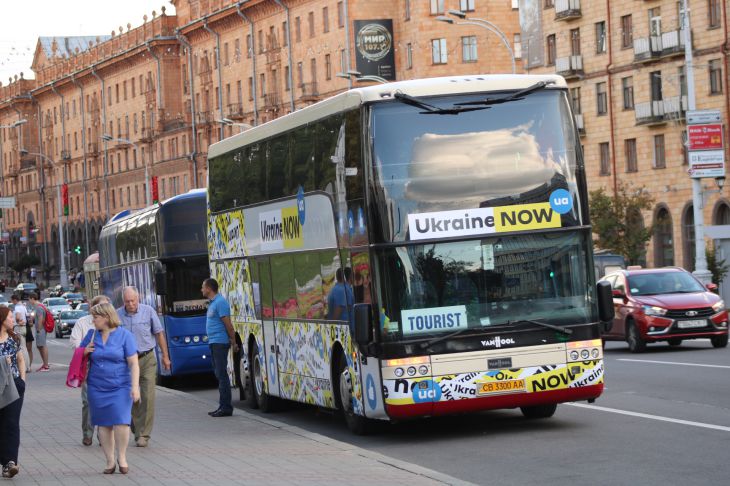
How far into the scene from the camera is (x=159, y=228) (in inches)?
1130

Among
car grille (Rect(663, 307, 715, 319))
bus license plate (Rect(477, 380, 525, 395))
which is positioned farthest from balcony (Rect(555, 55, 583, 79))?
bus license plate (Rect(477, 380, 525, 395))

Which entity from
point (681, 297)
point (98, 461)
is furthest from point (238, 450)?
point (681, 297)

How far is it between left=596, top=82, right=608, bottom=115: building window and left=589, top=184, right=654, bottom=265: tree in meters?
14.4

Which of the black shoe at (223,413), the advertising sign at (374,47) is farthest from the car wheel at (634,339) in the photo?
the advertising sign at (374,47)

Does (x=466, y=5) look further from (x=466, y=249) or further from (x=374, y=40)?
(x=466, y=249)

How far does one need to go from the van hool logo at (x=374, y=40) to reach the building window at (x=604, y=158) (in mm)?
17268

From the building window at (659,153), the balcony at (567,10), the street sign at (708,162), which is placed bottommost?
the street sign at (708,162)

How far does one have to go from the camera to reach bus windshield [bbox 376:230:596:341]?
51.6 feet

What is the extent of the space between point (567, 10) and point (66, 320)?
27.0m

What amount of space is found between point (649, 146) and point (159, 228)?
1718 inches

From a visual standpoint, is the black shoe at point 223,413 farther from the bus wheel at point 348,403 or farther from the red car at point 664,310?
the red car at point 664,310

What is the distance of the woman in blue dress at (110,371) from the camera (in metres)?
13.6

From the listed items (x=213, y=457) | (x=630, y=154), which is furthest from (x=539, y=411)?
(x=630, y=154)

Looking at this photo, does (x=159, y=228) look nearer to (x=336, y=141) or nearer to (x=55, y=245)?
(x=336, y=141)
